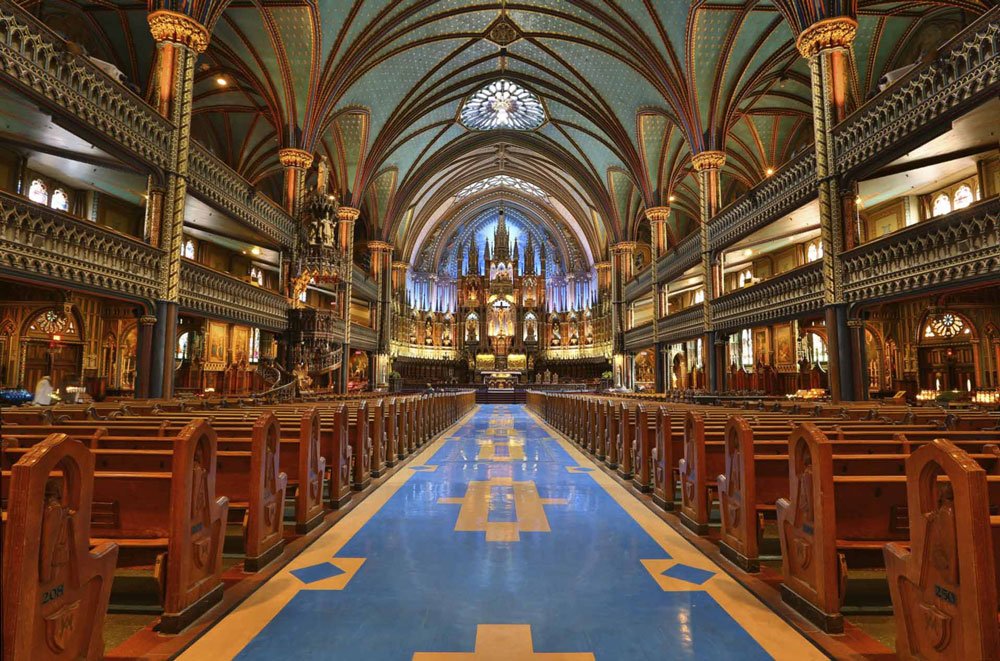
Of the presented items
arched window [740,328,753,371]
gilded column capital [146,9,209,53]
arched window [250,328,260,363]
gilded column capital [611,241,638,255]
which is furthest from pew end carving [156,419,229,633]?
gilded column capital [611,241,638,255]

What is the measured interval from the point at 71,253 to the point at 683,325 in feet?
60.1

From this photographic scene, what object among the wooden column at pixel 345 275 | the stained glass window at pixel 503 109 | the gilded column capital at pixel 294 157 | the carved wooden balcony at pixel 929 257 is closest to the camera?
the carved wooden balcony at pixel 929 257

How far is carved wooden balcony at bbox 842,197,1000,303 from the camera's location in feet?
26.1

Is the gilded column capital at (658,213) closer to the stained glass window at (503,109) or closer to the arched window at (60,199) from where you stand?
the stained glass window at (503,109)

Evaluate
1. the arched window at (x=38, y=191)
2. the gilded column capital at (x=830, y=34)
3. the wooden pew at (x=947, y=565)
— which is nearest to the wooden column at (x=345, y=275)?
the arched window at (x=38, y=191)

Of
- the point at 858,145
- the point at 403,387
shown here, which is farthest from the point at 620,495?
the point at 403,387

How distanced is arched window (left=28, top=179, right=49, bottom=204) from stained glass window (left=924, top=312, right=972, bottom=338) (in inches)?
998

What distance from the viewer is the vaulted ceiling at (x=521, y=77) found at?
15.4 m

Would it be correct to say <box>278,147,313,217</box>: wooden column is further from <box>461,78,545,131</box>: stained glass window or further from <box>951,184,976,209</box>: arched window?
<box>951,184,976,209</box>: arched window

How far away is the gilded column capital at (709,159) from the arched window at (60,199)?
19.3 m

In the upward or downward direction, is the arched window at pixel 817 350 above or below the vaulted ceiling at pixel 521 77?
below

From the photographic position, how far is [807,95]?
18.8 metres

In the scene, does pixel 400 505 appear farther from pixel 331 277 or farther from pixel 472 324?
pixel 472 324

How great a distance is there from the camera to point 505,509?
5266 mm
